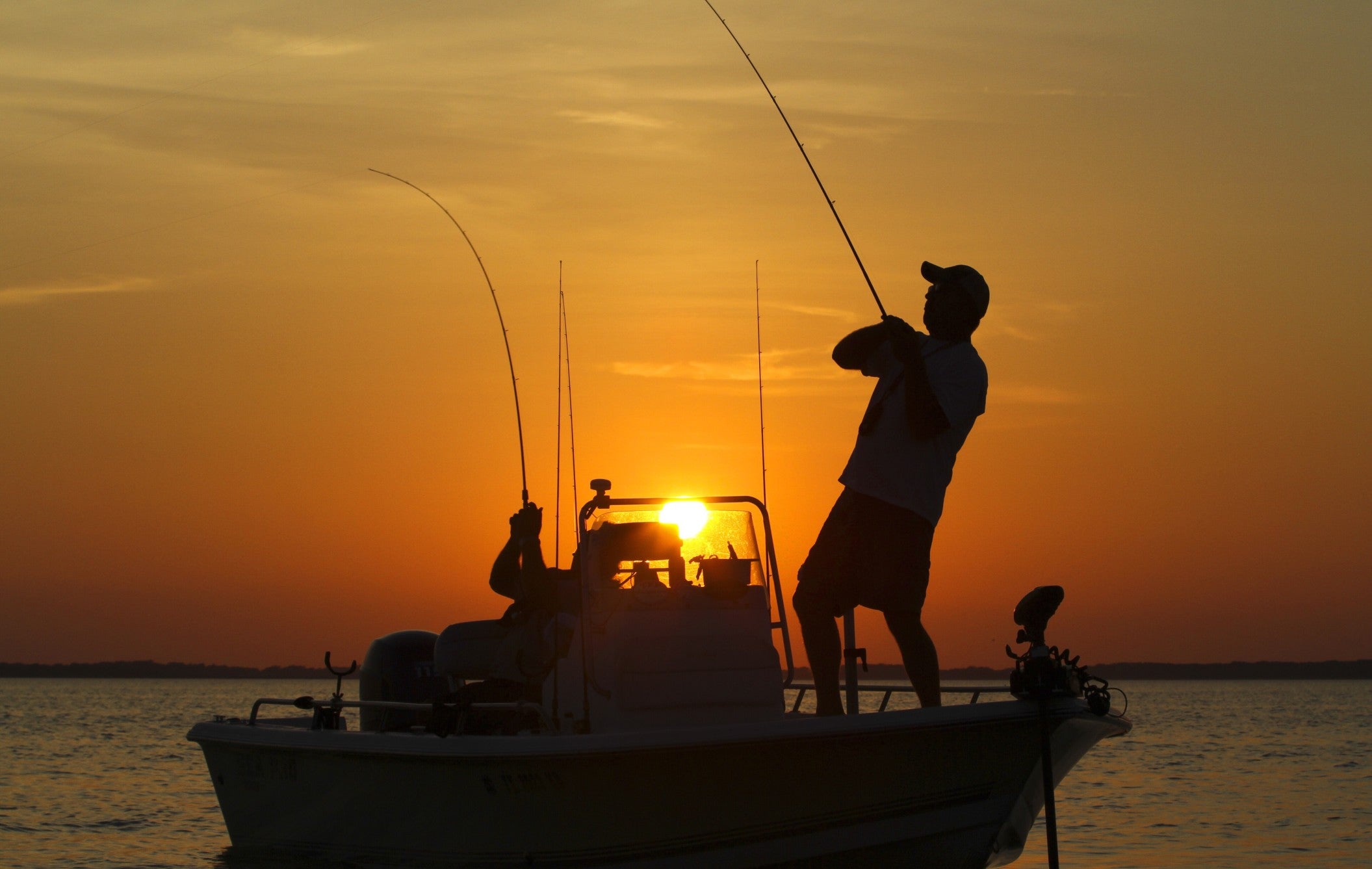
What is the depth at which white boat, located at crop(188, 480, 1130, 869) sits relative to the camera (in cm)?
526

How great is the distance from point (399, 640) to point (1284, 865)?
314 inches

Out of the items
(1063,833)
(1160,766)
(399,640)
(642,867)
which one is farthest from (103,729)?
(642,867)

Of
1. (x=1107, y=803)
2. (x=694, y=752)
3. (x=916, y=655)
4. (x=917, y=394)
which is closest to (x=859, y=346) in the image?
(x=917, y=394)

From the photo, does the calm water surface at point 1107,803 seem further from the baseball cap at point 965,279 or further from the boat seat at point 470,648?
the baseball cap at point 965,279

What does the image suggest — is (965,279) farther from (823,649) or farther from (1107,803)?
(1107,803)

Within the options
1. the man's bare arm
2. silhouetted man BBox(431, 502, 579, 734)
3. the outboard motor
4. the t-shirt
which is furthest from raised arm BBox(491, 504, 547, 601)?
the man's bare arm

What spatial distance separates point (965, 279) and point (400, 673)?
3854 millimetres

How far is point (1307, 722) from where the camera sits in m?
45.3

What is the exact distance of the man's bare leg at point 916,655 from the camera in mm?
5434

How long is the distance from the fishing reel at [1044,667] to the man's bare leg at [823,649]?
0.45 m

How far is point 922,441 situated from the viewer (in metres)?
5.36

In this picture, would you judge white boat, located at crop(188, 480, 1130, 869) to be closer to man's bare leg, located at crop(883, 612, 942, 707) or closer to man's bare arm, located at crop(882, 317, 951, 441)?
man's bare leg, located at crop(883, 612, 942, 707)

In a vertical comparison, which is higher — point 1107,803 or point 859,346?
point 859,346

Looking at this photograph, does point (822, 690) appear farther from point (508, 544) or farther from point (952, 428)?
point (508, 544)
